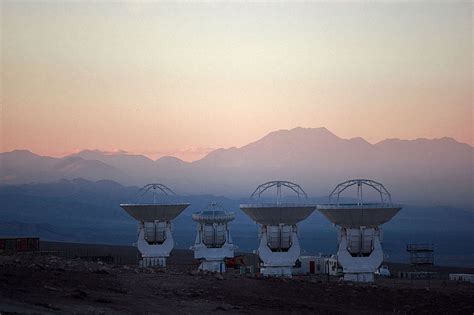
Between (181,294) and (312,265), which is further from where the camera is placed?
(312,265)

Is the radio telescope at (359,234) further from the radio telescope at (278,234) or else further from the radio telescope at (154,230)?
the radio telescope at (154,230)

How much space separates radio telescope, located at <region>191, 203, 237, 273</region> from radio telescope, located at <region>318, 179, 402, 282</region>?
38.9 feet

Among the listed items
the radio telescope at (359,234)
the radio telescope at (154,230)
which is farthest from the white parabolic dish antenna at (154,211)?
the radio telescope at (359,234)

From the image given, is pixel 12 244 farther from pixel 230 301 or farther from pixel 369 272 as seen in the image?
pixel 230 301

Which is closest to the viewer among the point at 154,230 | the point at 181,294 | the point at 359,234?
the point at 181,294

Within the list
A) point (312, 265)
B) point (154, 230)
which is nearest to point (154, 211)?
point (154, 230)

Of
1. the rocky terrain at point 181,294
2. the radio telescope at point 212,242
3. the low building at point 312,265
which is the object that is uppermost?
the radio telescope at point 212,242

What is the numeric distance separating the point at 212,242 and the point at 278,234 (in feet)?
29.5

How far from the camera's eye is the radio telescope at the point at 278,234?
178 feet

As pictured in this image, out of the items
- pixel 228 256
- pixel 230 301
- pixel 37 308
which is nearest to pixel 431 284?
pixel 228 256

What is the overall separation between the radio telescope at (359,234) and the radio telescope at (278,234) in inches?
104

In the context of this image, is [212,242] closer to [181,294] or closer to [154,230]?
[154,230]

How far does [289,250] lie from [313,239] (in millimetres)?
137907

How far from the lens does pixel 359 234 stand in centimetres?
5156
